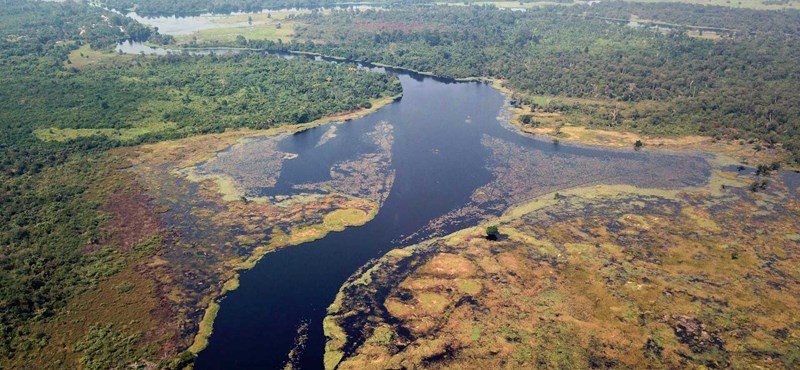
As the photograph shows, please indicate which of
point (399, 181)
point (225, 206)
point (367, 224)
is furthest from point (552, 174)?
point (225, 206)

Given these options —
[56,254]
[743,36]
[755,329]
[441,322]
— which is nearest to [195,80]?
[56,254]

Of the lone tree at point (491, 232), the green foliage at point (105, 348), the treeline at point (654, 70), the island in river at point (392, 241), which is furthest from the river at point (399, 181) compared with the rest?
the treeline at point (654, 70)

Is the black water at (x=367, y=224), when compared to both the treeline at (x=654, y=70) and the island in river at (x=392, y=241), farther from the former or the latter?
the treeline at (x=654, y=70)

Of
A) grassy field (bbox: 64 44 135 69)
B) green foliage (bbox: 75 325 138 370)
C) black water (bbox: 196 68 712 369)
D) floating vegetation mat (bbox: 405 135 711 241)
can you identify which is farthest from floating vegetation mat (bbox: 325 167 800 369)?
grassy field (bbox: 64 44 135 69)

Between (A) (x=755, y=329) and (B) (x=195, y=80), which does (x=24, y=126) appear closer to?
(B) (x=195, y=80)

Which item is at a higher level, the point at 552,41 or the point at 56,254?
the point at 552,41

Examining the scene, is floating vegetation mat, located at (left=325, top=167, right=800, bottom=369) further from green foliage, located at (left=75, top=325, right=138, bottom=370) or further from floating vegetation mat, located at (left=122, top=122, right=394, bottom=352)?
green foliage, located at (left=75, top=325, right=138, bottom=370)

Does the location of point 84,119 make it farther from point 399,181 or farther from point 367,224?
point 367,224
